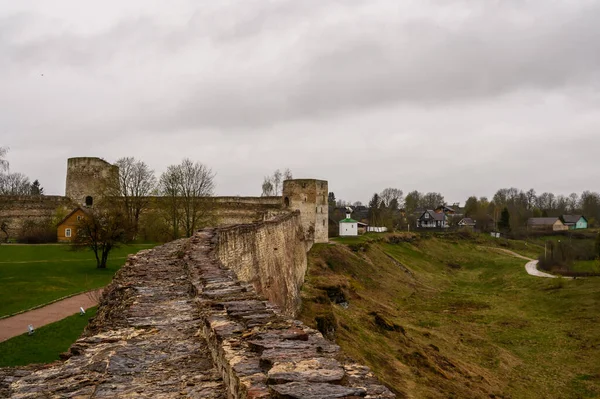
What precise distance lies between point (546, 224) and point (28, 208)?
79737 mm

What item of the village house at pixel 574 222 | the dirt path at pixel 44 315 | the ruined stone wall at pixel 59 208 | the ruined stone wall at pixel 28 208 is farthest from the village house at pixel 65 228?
the village house at pixel 574 222

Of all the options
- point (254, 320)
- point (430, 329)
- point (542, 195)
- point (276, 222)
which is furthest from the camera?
point (542, 195)

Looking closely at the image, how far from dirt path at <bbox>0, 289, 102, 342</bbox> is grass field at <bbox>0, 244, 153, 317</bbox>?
2.14ft

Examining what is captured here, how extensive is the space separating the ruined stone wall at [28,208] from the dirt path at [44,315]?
74.1ft

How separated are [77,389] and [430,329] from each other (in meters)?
23.1

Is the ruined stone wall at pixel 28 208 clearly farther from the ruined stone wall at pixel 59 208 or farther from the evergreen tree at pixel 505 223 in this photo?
the evergreen tree at pixel 505 223

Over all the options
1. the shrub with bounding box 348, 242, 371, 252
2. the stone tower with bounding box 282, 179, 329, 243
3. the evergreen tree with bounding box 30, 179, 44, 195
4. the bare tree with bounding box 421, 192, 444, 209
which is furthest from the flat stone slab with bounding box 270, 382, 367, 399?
the bare tree with bounding box 421, 192, 444, 209

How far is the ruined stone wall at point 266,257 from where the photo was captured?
39.0 feet

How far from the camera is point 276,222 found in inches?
754

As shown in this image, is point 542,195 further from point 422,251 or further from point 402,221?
point 422,251

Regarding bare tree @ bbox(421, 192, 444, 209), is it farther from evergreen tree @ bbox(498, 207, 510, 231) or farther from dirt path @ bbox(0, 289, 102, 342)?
dirt path @ bbox(0, 289, 102, 342)

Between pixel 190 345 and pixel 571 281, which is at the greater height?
pixel 190 345

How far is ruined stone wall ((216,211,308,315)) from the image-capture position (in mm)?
11898

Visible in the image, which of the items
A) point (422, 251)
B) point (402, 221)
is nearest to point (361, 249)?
point (422, 251)
